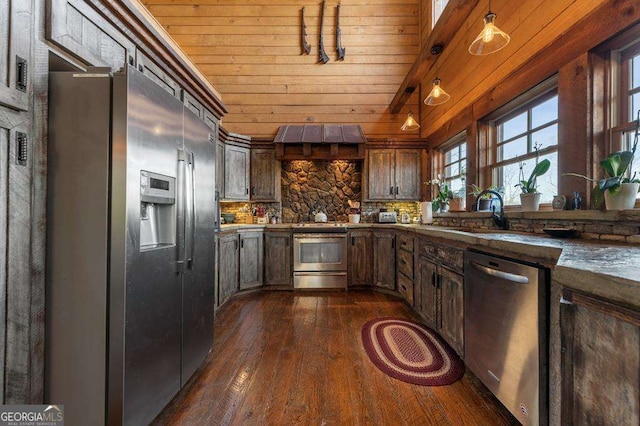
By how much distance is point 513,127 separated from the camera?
98.7 inches

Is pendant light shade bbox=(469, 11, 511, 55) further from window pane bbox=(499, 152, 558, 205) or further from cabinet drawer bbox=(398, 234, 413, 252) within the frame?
cabinet drawer bbox=(398, 234, 413, 252)

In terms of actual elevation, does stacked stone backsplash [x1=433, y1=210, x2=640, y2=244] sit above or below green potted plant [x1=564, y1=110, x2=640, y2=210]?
below

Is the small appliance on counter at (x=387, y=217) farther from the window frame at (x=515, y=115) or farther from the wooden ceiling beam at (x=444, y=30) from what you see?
the wooden ceiling beam at (x=444, y=30)

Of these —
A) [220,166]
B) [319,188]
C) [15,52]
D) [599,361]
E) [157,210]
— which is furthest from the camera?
[319,188]

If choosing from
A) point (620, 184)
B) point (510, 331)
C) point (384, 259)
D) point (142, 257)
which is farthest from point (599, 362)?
point (384, 259)

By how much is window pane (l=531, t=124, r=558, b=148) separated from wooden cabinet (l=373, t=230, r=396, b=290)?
6.25ft

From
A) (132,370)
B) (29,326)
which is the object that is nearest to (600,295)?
(132,370)

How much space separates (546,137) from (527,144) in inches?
8.2

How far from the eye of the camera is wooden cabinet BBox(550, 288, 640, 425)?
23.6 inches

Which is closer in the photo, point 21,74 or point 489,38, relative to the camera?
point 21,74

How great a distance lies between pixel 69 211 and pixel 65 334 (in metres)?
0.56

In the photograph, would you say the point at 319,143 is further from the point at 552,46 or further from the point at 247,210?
the point at 552,46

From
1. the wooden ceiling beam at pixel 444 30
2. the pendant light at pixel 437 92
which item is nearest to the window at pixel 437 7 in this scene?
the wooden ceiling beam at pixel 444 30

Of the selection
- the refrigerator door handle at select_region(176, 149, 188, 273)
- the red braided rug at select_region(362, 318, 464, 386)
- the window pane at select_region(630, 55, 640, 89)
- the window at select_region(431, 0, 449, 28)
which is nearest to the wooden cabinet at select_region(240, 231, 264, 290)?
the red braided rug at select_region(362, 318, 464, 386)
